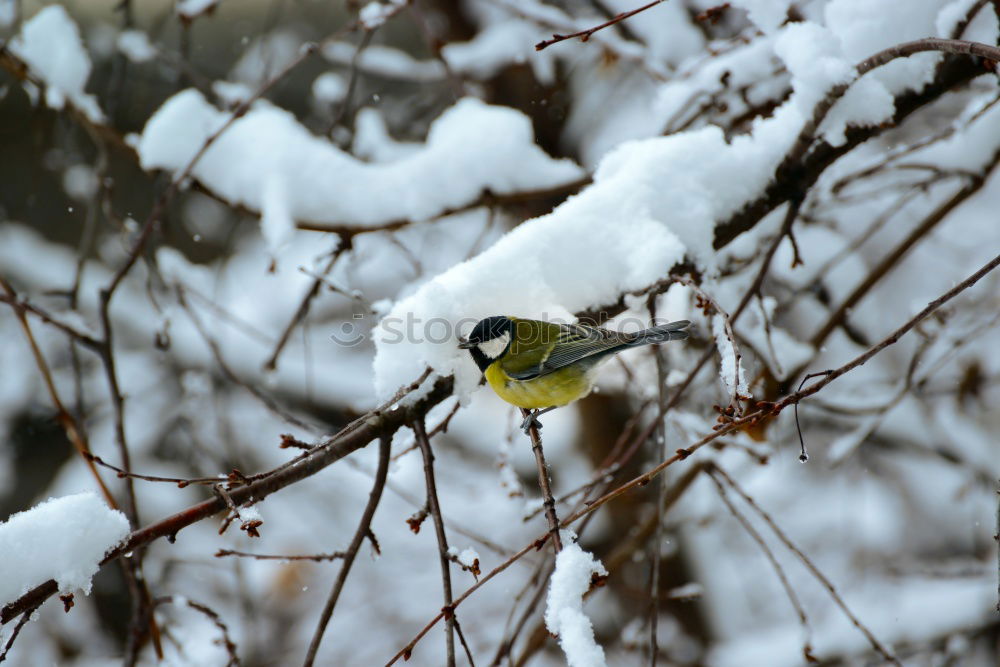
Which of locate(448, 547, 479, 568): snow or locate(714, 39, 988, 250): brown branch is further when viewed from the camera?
locate(714, 39, 988, 250): brown branch

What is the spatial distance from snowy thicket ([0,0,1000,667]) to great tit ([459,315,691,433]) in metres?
0.32

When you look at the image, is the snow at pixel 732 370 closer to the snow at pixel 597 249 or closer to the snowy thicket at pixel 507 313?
the snowy thicket at pixel 507 313

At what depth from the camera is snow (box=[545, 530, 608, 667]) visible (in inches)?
54.0

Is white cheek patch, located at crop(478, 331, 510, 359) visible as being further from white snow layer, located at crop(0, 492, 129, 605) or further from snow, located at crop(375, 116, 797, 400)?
white snow layer, located at crop(0, 492, 129, 605)

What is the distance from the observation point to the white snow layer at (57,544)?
1.56m

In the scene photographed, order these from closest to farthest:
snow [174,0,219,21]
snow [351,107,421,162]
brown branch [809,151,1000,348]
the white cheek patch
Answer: the white cheek patch, brown branch [809,151,1000,348], snow [174,0,219,21], snow [351,107,421,162]

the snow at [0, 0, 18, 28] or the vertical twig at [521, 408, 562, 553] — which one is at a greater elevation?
the snow at [0, 0, 18, 28]

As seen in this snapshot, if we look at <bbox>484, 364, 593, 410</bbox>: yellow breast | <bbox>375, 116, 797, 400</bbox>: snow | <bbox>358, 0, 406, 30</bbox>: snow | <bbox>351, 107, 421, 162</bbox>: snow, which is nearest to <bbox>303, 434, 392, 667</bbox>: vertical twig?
<bbox>375, 116, 797, 400</bbox>: snow

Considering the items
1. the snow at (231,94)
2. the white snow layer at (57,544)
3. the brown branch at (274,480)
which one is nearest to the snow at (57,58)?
the snow at (231,94)

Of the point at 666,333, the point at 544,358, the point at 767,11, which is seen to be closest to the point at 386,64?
the point at 544,358

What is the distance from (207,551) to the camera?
722cm

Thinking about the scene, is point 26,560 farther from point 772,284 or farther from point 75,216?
point 75,216

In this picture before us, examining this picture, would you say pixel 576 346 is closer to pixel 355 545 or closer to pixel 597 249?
pixel 597 249

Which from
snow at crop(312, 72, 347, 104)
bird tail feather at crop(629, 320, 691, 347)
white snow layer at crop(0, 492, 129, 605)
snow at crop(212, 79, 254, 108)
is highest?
snow at crop(312, 72, 347, 104)
